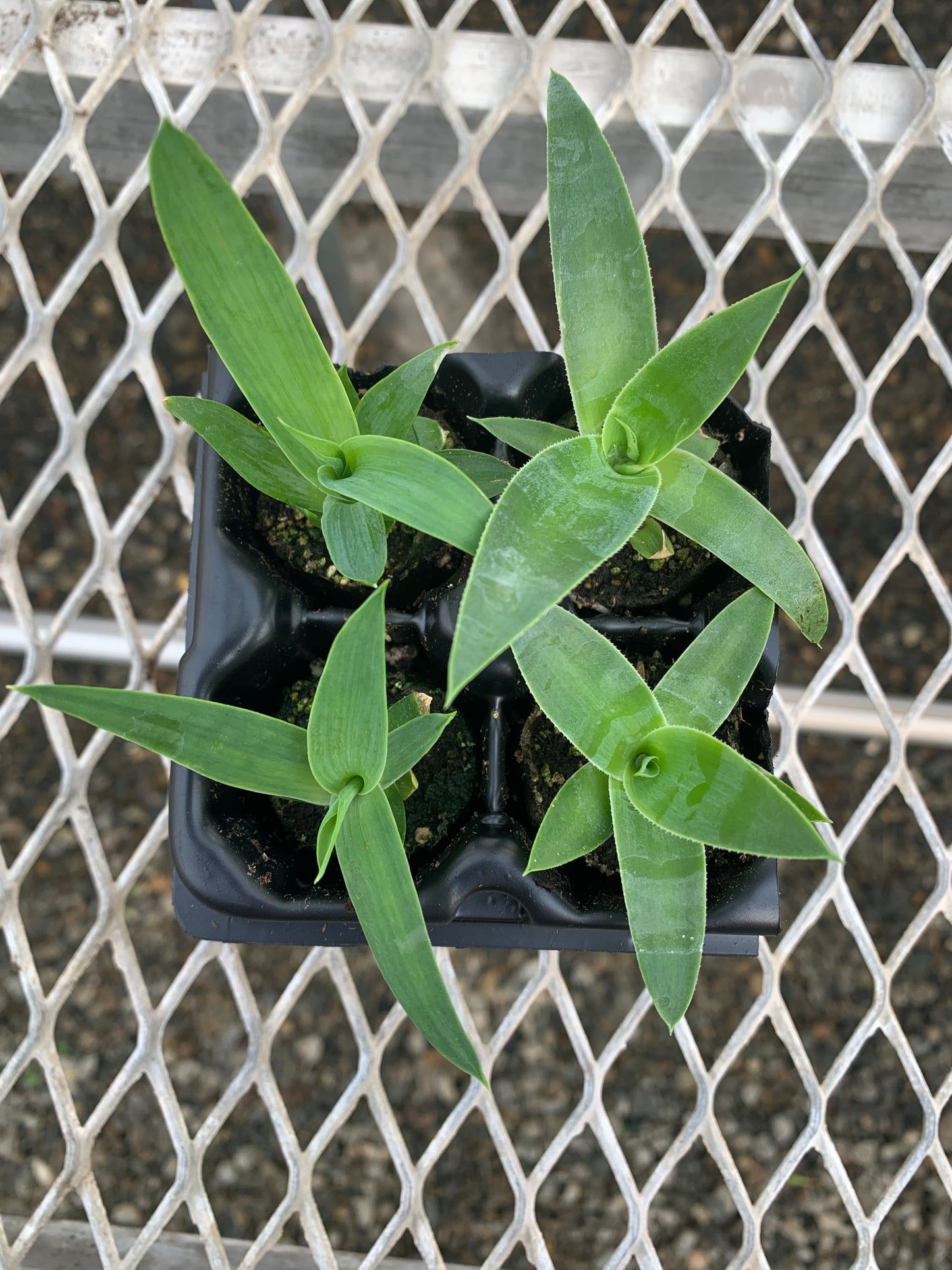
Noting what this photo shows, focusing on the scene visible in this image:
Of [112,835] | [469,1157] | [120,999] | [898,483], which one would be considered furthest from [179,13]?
[469,1157]

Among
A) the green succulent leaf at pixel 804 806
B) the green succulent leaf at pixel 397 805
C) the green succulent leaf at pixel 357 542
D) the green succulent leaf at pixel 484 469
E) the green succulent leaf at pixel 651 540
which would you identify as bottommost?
the green succulent leaf at pixel 804 806

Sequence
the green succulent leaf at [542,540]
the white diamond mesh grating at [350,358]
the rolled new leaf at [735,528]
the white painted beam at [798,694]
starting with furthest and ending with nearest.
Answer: the white painted beam at [798,694]
the white diamond mesh grating at [350,358]
the rolled new leaf at [735,528]
the green succulent leaf at [542,540]

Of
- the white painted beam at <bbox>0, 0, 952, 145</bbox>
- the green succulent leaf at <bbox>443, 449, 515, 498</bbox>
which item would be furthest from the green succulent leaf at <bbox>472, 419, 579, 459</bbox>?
the white painted beam at <bbox>0, 0, 952, 145</bbox>

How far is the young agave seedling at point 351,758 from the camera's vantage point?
361 mm

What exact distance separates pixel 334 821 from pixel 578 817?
0.37 feet

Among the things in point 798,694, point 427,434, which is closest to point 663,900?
point 427,434

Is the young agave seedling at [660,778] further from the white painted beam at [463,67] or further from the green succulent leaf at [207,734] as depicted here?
the white painted beam at [463,67]

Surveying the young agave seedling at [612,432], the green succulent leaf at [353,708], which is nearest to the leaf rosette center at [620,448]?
the young agave seedling at [612,432]

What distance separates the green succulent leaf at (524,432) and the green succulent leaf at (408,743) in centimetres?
14

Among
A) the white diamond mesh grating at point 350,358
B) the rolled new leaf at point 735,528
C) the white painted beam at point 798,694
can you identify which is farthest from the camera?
the white painted beam at point 798,694

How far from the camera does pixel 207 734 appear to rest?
386mm

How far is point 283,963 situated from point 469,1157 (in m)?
0.30

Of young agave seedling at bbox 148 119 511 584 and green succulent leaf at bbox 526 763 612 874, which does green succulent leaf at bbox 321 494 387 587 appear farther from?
green succulent leaf at bbox 526 763 612 874

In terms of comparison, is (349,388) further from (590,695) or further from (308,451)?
(590,695)
